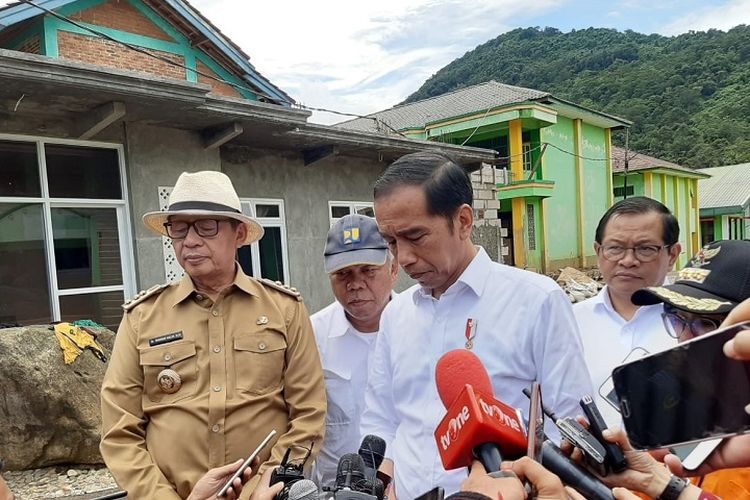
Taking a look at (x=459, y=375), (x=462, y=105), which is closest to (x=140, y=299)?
(x=459, y=375)

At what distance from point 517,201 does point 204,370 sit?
19659mm

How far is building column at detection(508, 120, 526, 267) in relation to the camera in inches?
801

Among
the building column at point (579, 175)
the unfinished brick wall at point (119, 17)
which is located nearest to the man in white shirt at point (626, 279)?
the unfinished brick wall at point (119, 17)

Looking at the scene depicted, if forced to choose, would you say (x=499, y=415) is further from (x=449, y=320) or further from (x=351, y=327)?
(x=351, y=327)

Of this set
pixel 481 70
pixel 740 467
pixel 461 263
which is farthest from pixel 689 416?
pixel 481 70

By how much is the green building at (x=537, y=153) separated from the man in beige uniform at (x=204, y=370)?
16.4 m

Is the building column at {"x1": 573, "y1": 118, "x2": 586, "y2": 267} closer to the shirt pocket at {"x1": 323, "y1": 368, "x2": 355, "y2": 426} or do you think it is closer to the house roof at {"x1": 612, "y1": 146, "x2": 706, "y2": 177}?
the house roof at {"x1": 612, "y1": 146, "x2": 706, "y2": 177}

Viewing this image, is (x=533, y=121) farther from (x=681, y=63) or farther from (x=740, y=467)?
(x=681, y=63)

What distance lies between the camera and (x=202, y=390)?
212 cm

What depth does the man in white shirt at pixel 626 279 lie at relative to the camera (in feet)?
7.54

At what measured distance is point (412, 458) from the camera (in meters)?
1.69

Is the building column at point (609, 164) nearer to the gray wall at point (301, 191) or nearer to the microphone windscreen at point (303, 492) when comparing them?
the gray wall at point (301, 191)

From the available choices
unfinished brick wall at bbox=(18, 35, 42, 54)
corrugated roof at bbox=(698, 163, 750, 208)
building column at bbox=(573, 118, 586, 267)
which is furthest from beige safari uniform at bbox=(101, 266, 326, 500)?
corrugated roof at bbox=(698, 163, 750, 208)

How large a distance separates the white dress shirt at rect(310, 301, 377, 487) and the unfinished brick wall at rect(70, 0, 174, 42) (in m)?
11.0
